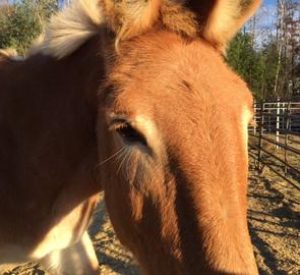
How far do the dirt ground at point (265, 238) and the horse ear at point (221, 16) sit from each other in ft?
10.3

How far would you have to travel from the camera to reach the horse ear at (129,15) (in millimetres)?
2164

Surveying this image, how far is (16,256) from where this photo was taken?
300 centimetres

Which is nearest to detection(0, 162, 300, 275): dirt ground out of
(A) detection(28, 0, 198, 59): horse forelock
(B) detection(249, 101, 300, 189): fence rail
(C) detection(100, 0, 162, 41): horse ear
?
(B) detection(249, 101, 300, 189): fence rail

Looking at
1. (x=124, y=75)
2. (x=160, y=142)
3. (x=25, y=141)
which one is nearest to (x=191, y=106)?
(x=160, y=142)

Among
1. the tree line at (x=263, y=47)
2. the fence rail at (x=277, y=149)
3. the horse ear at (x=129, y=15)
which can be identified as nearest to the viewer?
the horse ear at (x=129, y=15)

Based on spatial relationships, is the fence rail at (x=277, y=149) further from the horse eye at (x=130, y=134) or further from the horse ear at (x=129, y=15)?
the horse eye at (x=130, y=134)

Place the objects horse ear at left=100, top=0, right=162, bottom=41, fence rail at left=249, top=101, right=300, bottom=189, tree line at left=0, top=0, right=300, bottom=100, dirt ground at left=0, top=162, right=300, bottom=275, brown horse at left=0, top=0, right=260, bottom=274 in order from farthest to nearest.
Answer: tree line at left=0, top=0, right=300, bottom=100 < fence rail at left=249, top=101, right=300, bottom=189 < dirt ground at left=0, top=162, right=300, bottom=275 < horse ear at left=100, top=0, right=162, bottom=41 < brown horse at left=0, top=0, right=260, bottom=274

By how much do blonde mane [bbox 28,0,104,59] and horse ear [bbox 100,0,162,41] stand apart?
18cm

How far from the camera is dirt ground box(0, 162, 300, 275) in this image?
216 inches

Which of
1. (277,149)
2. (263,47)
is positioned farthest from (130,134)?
(263,47)

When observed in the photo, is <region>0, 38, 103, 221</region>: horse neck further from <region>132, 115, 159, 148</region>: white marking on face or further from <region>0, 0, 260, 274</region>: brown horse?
<region>132, 115, 159, 148</region>: white marking on face

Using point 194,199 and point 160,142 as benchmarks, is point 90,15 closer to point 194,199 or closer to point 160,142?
point 160,142

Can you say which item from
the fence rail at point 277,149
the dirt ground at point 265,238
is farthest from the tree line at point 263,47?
the dirt ground at point 265,238

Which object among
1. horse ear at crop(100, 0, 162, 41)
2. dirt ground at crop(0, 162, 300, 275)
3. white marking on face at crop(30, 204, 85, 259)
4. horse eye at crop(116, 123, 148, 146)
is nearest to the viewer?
horse eye at crop(116, 123, 148, 146)
